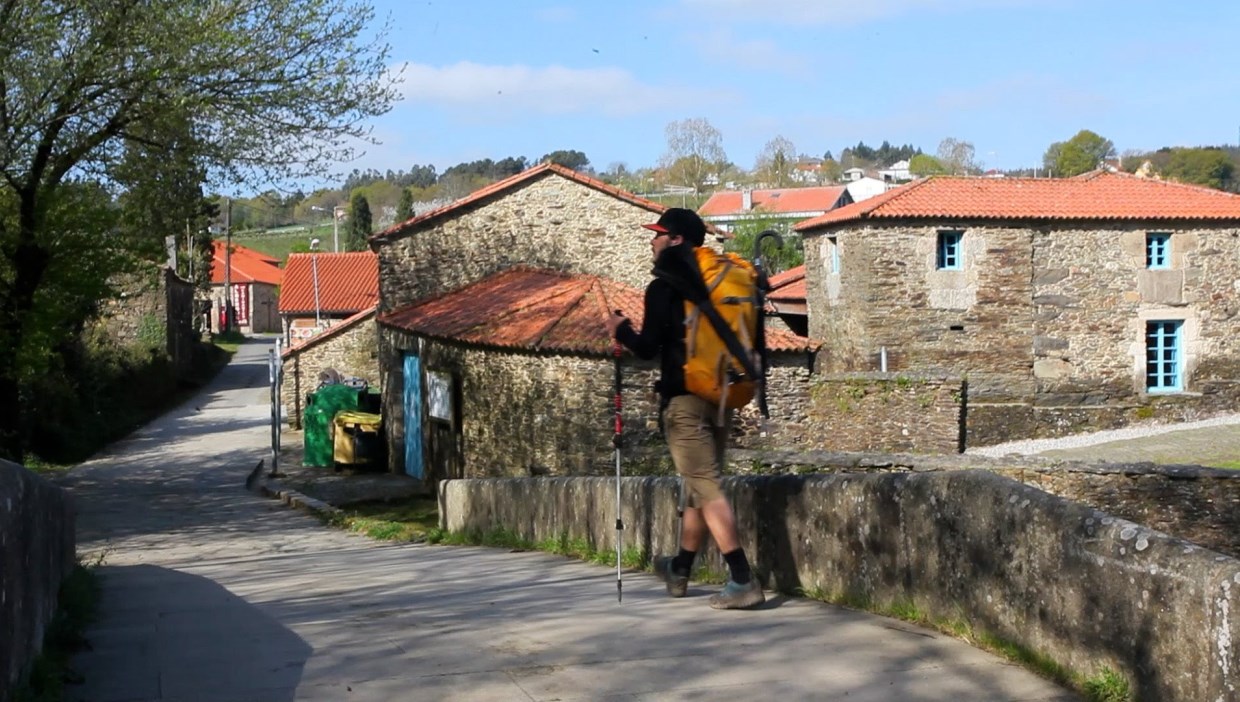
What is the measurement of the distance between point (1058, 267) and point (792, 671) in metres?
30.3

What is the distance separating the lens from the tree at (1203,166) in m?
86.0

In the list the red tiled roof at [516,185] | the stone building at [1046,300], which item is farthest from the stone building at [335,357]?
the stone building at [1046,300]

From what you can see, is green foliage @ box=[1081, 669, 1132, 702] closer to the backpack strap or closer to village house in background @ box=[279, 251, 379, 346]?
the backpack strap

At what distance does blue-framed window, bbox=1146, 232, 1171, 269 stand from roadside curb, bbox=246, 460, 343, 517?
22.4 meters

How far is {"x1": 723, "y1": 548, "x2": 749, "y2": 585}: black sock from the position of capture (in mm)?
5620

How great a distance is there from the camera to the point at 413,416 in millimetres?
24750

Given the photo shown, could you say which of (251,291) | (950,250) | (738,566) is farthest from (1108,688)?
(251,291)

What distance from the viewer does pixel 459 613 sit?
20.2ft

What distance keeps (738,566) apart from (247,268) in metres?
102

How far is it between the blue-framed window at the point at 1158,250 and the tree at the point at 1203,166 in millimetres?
53552

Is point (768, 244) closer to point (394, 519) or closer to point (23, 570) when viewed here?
point (394, 519)

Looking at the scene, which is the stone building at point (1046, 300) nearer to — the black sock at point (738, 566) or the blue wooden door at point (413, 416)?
the blue wooden door at point (413, 416)

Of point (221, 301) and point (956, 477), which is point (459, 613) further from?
point (221, 301)

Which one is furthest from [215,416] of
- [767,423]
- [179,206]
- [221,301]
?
[221,301]
